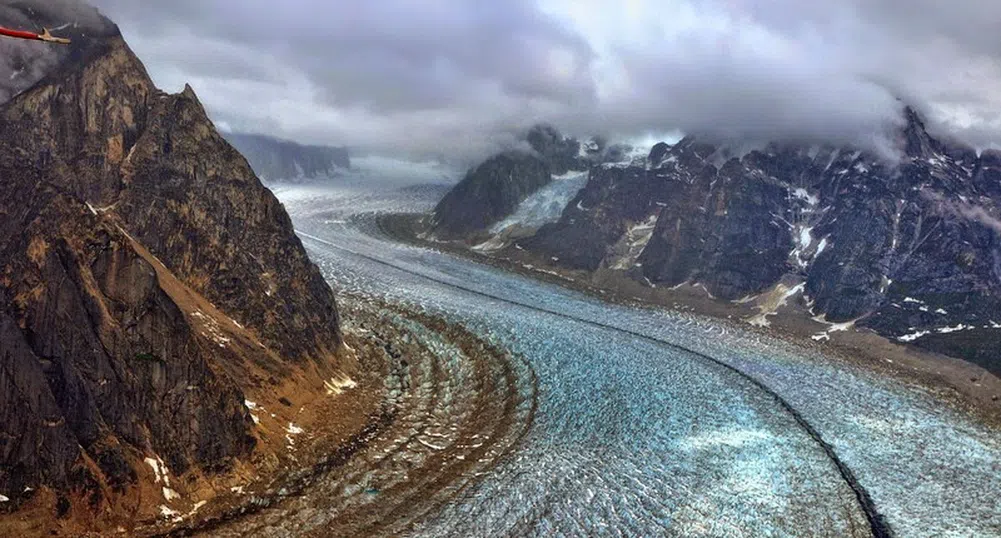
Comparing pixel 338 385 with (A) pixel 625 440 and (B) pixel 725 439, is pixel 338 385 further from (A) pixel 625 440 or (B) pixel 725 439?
(B) pixel 725 439

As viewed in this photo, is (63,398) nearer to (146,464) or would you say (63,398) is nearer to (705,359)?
(146,464)

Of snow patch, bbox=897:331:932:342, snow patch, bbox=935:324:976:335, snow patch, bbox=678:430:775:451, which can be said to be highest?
snow patch, bbox=935:324:976:335

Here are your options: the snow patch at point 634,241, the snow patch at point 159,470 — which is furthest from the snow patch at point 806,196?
the snow patch at point 159,470

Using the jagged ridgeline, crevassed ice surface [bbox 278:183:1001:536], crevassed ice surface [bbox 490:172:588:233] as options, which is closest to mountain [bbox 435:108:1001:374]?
crevassed ice surface [bbox 490:172:588:233]

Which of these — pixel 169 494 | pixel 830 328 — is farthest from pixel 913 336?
pixel 169 494

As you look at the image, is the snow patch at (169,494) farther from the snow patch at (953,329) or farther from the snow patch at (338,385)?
the snow patch at (953,329)

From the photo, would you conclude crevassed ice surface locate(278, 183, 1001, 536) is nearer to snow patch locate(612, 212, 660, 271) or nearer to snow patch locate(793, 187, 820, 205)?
snow patch locate(612, 212, 660, 271)
